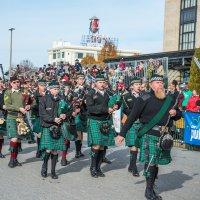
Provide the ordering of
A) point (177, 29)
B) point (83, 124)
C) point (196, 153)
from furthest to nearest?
point (177, 29), point (196, 153), point (83, 124)

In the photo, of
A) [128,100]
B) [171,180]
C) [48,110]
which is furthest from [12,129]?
[171,180]

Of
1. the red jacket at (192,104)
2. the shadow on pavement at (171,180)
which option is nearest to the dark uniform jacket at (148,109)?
the shadow on pavement at (171,180)

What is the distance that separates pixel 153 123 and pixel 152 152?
42 cm

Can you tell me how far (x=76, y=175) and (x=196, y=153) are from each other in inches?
176

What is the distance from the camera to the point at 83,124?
1059cm

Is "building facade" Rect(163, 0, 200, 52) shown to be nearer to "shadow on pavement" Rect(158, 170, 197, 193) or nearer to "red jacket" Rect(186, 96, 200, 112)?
"red jacket" Rect(186, 96, 200, 112)

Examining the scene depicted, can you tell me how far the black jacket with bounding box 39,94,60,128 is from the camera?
318 inches

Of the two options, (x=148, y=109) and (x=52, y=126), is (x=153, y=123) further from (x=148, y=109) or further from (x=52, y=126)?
(x=52, y=126)

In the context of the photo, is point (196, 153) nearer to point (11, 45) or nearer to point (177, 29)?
point (11, 45)

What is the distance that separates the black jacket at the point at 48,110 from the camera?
26.5 ft

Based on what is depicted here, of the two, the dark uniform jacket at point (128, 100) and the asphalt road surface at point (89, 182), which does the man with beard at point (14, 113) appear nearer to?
the asphalt road surface at point (89, 182)

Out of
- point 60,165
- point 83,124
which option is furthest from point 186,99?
point 60,165

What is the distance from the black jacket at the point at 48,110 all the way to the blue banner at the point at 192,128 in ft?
16.6

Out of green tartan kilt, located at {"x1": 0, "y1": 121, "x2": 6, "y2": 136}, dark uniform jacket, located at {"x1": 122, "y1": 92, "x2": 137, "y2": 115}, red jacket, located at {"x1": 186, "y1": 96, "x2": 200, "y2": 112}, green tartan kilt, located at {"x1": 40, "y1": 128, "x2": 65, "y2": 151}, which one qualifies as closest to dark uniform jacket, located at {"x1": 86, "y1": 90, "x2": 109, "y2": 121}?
dark uniform jacket, located at {"x1": 122, "y1": 92, "x2": 137, "y2": 115}
